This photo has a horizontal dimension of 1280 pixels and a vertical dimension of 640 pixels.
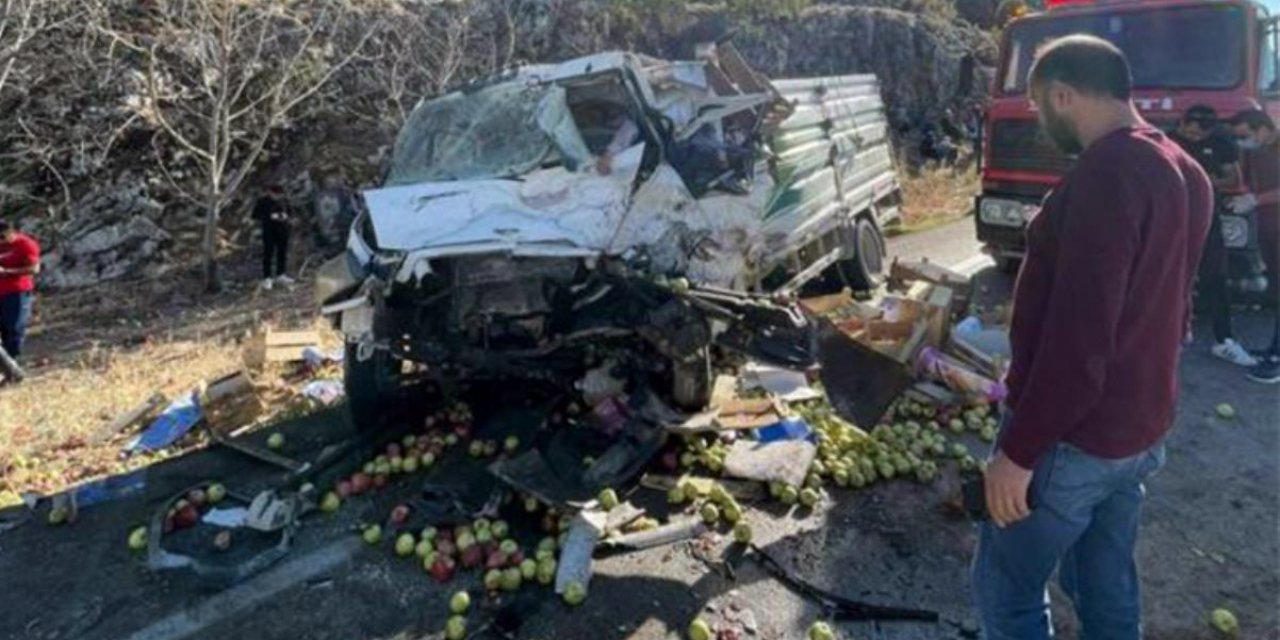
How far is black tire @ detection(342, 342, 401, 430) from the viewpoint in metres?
5.73

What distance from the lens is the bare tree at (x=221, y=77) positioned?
42.7 ft

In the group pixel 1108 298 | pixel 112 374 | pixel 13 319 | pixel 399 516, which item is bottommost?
pixel 112 374

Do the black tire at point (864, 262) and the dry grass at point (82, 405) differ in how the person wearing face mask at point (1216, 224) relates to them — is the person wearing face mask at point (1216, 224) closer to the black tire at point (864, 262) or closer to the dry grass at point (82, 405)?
the black tire at point (864, 262)

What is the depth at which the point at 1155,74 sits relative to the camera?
8.10 m

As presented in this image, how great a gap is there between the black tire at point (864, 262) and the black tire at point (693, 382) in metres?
4.34

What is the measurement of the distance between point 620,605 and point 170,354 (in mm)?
7552

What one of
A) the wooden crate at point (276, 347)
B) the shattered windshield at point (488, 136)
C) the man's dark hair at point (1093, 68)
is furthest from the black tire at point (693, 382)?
the wooden crate at point (276, 347)

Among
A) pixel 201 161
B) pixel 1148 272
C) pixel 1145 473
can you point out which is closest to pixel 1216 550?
pixel 1145 473

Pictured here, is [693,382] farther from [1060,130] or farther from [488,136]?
[1060,130]

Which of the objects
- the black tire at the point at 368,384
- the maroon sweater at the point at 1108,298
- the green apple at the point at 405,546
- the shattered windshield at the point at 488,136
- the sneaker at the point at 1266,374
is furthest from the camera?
the sneaker at the point at 1266,374

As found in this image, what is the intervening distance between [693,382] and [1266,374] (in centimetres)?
469

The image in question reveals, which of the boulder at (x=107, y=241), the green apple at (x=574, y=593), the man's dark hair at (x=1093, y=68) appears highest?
the man's dark hair at (x=1093, y=68)

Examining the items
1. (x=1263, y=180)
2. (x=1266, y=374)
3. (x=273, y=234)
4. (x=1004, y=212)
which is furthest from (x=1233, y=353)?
(x=273, y=234)

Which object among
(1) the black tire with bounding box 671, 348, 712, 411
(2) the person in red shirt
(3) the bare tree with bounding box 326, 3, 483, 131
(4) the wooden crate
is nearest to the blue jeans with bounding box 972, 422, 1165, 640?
(1) the black tire with bounding box 671, 348, 712, 411
